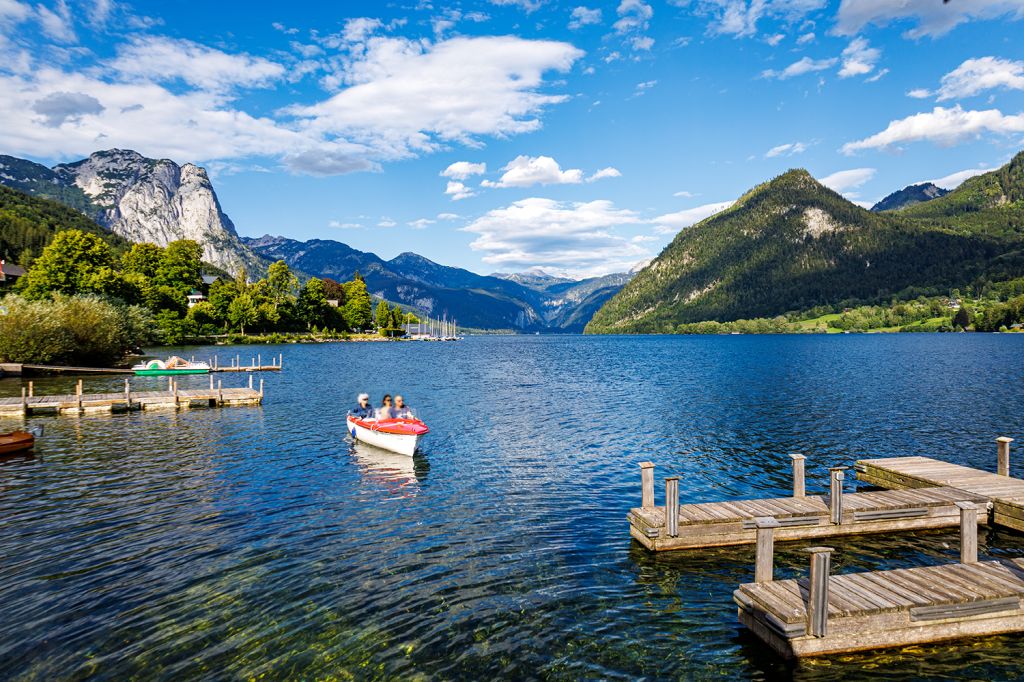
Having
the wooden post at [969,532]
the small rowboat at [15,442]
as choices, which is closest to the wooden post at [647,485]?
the wooden post at [969,532]

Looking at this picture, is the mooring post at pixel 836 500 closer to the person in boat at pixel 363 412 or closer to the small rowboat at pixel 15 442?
the person in boat at pixel 363 412

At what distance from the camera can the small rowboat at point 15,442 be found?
3297 cm

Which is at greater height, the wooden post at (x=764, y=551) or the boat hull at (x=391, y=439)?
the wooden post at (x=764, y=551)

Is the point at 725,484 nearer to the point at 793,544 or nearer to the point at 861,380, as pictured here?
the point at 793,544

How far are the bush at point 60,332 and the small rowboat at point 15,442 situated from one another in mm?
50957

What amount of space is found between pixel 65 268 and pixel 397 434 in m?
120

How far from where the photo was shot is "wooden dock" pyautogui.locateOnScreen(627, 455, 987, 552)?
1955 cm

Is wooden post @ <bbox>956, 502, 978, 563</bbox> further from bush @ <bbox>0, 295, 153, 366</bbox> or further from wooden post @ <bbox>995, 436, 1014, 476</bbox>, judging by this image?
bush @ <bbox>0, 295, 153, 366</bbox>

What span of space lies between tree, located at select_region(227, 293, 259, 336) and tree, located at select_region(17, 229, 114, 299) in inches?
1866

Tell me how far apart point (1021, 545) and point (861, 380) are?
63.5 metres

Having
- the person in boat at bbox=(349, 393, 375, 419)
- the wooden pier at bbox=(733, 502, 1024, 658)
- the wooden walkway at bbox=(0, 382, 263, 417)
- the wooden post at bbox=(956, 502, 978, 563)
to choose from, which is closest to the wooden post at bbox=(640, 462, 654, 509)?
the wooden pier at bbox=(733, 502, 1024, 658)

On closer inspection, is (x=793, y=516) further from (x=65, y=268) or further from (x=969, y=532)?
(x=65, y=268)

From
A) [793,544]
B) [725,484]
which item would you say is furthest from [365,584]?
[725,484]

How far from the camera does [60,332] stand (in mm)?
76625
